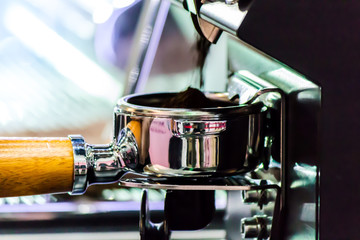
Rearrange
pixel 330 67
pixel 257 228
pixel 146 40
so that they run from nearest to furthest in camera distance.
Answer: pixel 330 67 → pixel 257 228 → pixel 146 40

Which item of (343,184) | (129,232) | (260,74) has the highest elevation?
(260,74)

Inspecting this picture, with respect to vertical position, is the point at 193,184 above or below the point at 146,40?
below

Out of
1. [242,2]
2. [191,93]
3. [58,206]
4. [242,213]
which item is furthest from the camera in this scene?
[58,206]

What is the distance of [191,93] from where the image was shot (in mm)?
608

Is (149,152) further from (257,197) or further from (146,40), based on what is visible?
(146,40)

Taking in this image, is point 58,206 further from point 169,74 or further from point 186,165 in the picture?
point 186,165

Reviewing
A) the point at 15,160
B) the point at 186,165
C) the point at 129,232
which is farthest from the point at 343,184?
the point at 129,232

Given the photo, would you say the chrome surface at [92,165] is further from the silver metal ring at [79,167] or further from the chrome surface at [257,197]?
the chrome surface at [257,197]

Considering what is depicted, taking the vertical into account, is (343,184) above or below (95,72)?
below

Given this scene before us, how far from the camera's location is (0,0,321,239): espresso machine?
528 mm

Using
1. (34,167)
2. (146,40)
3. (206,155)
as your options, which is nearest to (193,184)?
(206,155)

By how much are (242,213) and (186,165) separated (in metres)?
0.28

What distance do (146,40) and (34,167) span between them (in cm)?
44

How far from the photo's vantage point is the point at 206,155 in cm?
54
